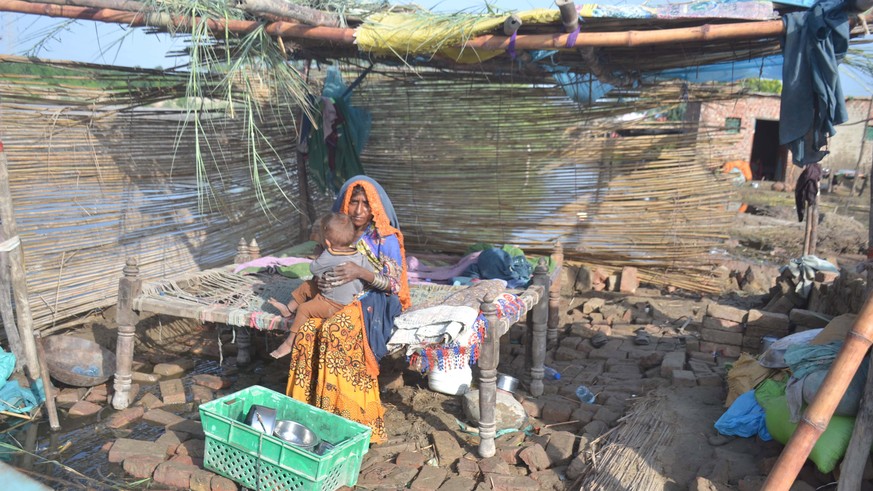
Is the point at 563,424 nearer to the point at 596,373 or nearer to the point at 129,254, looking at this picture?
the point at 596,373

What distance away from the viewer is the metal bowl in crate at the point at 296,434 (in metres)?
3.46

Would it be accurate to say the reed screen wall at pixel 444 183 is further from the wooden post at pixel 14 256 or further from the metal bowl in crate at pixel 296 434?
the metal bowl in crate at pixel 296 434

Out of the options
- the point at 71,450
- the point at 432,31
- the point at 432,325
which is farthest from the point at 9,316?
the point at 432,31

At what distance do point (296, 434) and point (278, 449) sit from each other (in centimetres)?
23

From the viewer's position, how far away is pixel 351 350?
3975mm

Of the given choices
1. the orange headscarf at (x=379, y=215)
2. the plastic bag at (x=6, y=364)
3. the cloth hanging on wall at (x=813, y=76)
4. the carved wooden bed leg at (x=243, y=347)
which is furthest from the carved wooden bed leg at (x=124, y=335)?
the cloth hanging on wall at (x=813, y=76)

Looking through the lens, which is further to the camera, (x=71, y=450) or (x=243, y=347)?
(x=243, y=347)

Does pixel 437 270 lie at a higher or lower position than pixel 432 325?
lower

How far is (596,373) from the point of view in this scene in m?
5.30

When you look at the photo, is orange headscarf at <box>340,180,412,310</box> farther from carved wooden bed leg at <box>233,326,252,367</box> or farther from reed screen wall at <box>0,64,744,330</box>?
reed screen wall at <box>0,64,744,330</box>

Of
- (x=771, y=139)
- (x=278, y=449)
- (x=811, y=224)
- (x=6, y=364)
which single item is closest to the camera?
(x=278, y=449)

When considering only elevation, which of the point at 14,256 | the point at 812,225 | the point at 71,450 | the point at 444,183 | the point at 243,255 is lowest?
the point at 71,450

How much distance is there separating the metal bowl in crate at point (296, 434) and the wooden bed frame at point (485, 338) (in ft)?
3.42

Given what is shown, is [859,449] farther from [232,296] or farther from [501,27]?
[232,296]
